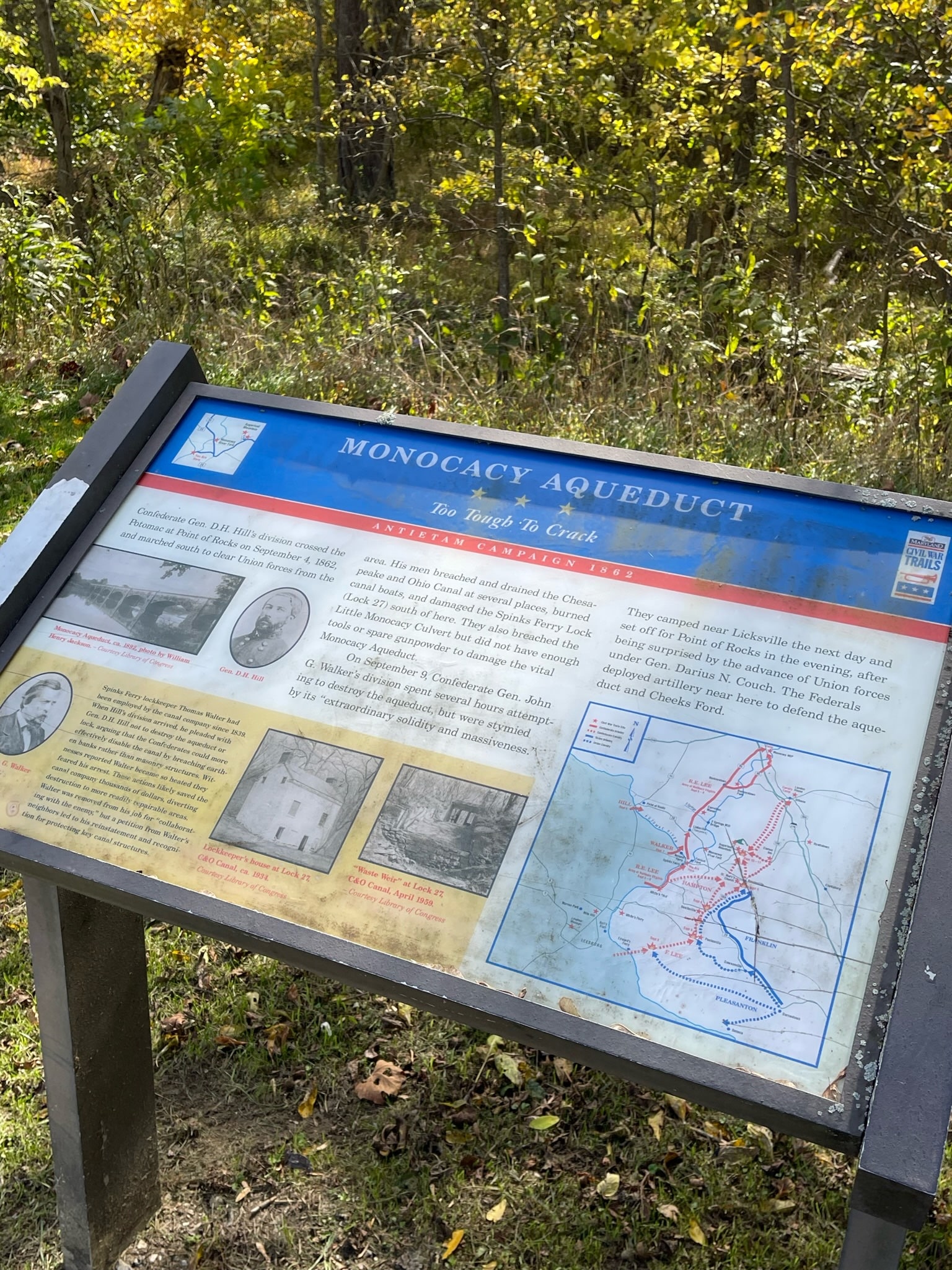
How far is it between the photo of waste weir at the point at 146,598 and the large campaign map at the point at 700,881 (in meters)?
0.75

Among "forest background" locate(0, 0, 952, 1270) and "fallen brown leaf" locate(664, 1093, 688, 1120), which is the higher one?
"forest background" locate(0, 0, 952, 1270)

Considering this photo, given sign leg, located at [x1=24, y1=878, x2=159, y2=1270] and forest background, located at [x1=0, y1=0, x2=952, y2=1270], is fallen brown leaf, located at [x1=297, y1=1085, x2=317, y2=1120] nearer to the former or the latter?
forest background, located at [x1=0, y1=0, x2=952, y2=1270]

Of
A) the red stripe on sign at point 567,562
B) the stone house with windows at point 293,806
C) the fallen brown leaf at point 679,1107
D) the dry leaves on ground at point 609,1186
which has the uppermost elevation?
the red stripe on sign at point 567,562

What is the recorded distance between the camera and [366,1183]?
243cm

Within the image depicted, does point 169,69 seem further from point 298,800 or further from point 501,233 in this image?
point 298,800

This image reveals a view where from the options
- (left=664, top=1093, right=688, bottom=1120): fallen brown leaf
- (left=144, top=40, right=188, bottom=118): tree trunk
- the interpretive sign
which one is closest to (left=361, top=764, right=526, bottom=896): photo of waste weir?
the interpretive sign

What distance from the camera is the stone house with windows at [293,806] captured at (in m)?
1.61

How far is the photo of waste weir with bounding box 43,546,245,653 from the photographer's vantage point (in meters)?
1.89

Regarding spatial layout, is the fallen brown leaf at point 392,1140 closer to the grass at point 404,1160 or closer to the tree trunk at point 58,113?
the grass at point 404,1160

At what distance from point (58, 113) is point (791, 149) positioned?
5.25 meters

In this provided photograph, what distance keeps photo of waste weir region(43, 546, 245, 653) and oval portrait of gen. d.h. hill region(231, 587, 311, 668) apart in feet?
0.21

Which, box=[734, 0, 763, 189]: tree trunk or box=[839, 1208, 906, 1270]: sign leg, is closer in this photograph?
box=[839, 1208, 906, 1270]: sign leg

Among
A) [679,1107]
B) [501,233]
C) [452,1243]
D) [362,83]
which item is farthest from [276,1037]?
[362,83]

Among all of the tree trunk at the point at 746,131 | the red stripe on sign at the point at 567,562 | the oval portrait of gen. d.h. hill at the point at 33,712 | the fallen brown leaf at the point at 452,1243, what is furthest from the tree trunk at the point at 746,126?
the fallen brown leaf at the point at 452,1243
